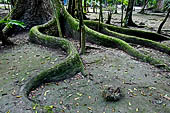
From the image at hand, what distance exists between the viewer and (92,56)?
5531 millimetres

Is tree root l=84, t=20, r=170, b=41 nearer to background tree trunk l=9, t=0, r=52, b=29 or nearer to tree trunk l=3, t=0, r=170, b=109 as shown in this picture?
tree trunk l=3, t=0, r=170, b=109

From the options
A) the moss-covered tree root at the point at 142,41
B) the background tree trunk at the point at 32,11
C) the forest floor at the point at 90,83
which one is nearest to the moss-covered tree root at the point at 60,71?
the forest floor at the point at 90,83

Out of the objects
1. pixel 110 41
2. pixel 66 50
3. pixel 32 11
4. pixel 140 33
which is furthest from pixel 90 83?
pixel 32 11

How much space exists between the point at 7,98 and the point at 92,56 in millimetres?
3127

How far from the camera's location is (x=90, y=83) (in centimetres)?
408

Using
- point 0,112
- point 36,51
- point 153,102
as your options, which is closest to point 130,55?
point 153,102

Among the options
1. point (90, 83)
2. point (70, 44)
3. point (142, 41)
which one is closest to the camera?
point (90, 83)

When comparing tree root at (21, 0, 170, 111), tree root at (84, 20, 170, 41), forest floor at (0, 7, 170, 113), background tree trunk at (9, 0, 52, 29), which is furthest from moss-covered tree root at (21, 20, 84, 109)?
tree root at (84, 20, 170, 41)

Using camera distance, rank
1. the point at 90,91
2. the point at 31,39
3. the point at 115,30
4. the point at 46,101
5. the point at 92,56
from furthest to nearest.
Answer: the point at 115,30
the point at 31,39
the point at 92,56
the point at 90,91
the point at 46,101

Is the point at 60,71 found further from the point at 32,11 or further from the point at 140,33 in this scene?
the point at 140,33

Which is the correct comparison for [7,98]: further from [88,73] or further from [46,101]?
[88,73]

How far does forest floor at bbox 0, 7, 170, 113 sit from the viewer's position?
128 inches

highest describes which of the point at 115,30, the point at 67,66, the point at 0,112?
the point at 115,30

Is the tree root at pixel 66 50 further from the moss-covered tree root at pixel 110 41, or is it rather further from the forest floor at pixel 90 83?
the forest floor at pixel 90 83
